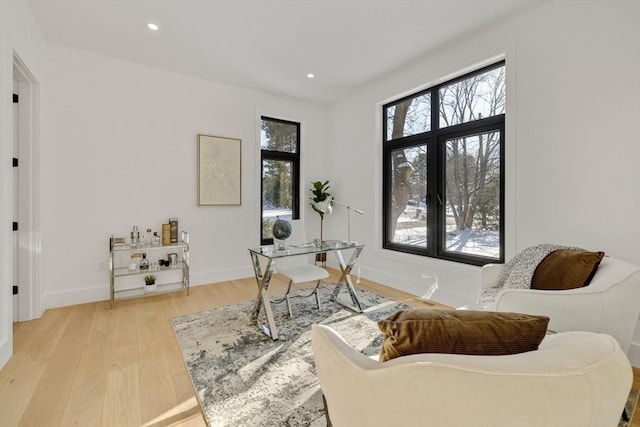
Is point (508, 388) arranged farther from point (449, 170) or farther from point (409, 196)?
point (409, 196)

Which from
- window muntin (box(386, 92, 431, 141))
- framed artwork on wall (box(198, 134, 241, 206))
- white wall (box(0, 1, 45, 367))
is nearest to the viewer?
white wall (box(0, 1, 45, 367))

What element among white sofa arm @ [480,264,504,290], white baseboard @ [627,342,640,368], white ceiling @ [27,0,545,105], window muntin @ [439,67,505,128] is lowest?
white baseboard @ [627,342,640,368]

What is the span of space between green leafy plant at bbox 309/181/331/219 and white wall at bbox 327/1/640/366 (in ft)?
7.50

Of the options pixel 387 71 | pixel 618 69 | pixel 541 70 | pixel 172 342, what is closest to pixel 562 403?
pixel 172 342

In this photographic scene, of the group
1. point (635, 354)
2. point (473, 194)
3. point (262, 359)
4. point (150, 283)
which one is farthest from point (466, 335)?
point (150, 283)

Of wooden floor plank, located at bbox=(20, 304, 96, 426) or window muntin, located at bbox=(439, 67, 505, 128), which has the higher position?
window muntin, located at bbox=(439, 67, 505, 128)

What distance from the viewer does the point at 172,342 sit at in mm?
2451

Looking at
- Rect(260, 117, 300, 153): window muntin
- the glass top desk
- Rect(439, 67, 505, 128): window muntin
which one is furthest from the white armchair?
Rect(260, 117, 300, 153): window muntin

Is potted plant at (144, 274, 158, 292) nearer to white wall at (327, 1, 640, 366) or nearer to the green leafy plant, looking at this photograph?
the green leafy plant

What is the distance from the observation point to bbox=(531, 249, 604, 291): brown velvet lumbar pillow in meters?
1.80

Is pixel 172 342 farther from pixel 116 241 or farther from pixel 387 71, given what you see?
pixel 387 71

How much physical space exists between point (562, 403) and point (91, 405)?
2.25m

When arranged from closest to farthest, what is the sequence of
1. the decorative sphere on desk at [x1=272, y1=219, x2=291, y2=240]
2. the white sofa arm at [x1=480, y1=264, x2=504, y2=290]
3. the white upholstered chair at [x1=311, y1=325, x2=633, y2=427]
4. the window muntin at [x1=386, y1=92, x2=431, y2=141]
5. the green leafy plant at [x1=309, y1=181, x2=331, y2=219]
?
the white upholstered chair at [x1=311, y1=325, x2=633, y2=427]
the white sofa arm at [x1=480, y1=264, x2=504, y2=290]
the decorative sphere on desk at [x1=272, y1=219, x2=291, y2=240]
the window muntin at [x1=386, y1=92, x2=431, y2=141]
the green leafy plant at [x1=309, y1=181, x2=331, y2=219]

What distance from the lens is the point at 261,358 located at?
86.0 inches
